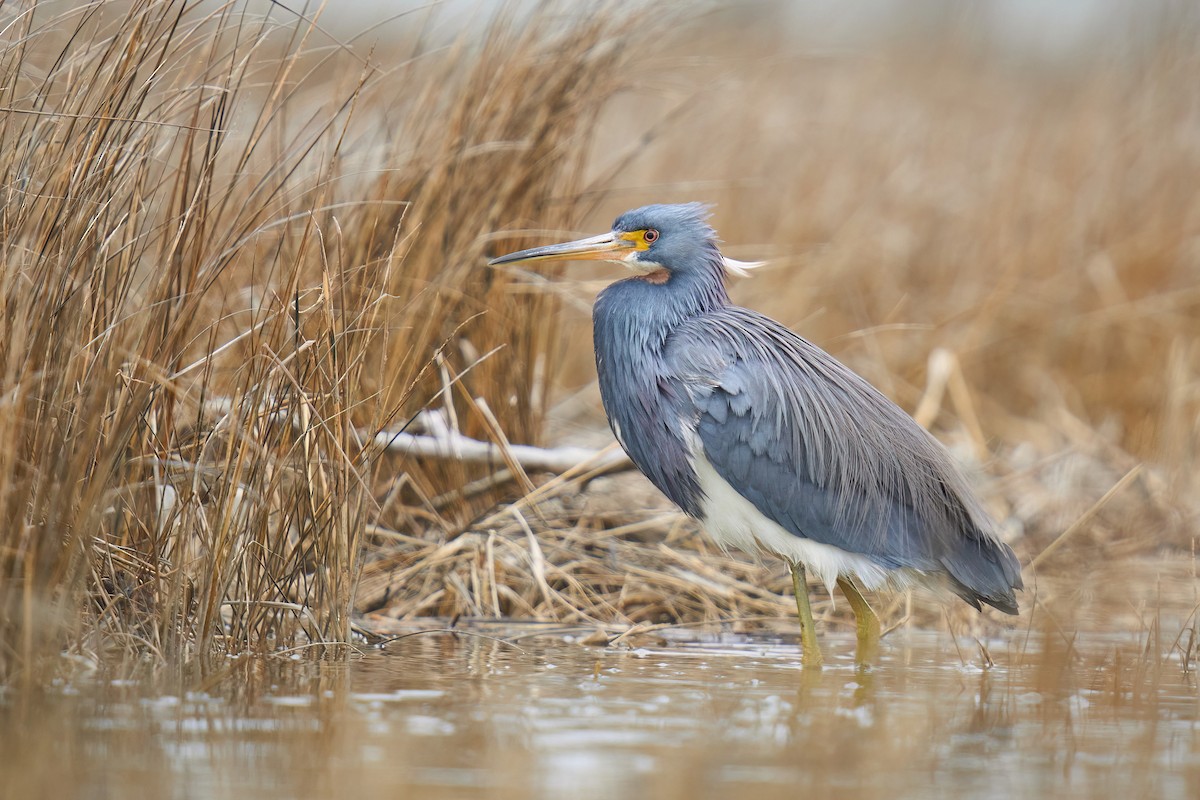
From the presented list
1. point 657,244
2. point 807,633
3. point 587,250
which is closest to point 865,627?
point 807,633

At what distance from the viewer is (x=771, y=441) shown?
4.52 metres

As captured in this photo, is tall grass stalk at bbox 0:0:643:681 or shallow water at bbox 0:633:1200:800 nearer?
shallow water at bbox 0:633:1200:800

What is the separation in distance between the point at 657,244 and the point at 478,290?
35.4 inches

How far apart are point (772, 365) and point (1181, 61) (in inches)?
238

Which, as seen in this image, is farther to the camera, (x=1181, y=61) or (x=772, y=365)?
(x=1181, y=61)

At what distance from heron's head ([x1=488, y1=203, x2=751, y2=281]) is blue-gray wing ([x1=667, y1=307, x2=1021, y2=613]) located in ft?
0.74

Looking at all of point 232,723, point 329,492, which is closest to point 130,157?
point 329,492

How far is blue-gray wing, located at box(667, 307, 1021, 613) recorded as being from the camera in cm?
450

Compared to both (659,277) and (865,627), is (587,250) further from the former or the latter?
(865,627)

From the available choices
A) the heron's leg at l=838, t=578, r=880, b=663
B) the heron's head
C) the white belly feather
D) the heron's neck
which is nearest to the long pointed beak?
the heron's head

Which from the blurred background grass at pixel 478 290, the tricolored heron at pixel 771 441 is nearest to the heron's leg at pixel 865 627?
the tricolored heron at pixel 771 441

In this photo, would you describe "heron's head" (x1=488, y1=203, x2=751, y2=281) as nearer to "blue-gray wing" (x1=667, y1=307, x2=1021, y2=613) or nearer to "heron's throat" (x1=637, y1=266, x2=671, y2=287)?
"heron's throat" (x1=637, y1=266, x2=671, y2=287)

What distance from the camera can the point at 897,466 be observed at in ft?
15.4

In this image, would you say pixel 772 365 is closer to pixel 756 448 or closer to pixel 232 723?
pixel 756 448
